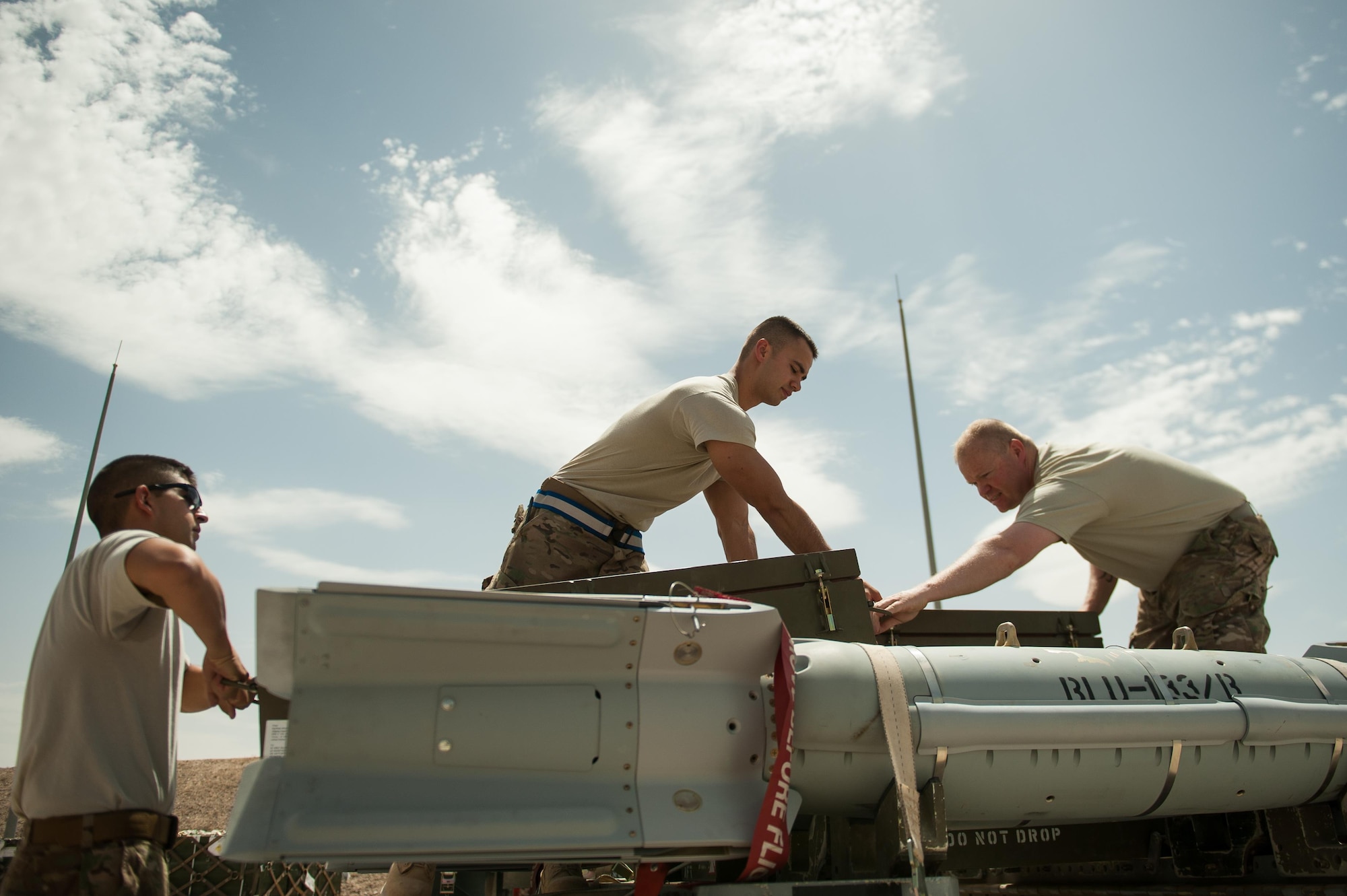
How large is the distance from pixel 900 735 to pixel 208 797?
8.73 m

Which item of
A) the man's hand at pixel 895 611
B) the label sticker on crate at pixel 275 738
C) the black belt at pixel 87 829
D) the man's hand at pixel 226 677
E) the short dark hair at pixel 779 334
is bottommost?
the black belt at pixel 87 829

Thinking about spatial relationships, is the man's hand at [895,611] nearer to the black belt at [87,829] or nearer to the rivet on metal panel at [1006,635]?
the rivet on metal panel at [1006,635]

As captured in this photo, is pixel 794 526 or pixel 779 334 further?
pixel 779 334

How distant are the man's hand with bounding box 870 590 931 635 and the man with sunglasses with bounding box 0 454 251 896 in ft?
7.84

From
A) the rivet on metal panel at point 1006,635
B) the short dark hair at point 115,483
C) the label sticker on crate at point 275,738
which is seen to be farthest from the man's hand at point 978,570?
the short dark hair at point 115,483

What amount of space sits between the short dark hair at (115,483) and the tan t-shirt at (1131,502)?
365 cm

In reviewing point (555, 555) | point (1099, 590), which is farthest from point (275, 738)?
point (1099, 590)

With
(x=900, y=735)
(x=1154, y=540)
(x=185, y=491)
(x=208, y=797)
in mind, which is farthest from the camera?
(x=208, y=797)

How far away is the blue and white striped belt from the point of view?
4.21m

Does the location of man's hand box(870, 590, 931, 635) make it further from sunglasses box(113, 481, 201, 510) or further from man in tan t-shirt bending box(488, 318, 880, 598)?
sunglasses box(113, 481, 201, 510)

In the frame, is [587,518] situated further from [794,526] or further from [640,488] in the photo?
[794,526]

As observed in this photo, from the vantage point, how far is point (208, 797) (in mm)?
8945

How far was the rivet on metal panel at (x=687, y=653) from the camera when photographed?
245cm

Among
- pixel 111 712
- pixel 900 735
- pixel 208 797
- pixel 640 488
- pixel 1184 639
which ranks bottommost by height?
pixel 208 797
